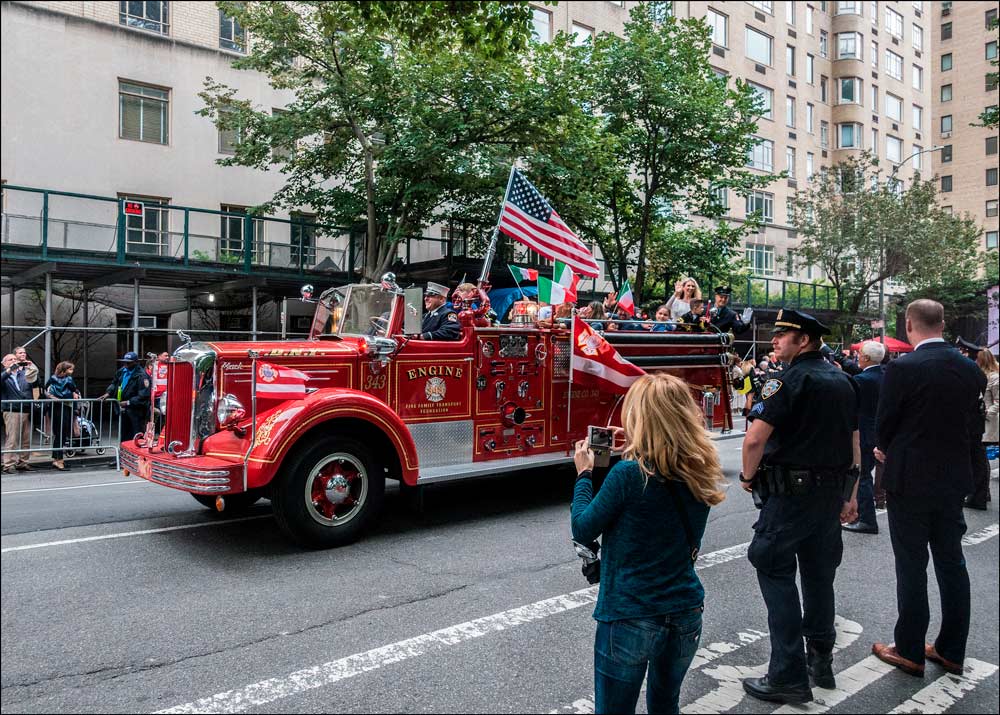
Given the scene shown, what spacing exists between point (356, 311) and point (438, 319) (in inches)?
30.8

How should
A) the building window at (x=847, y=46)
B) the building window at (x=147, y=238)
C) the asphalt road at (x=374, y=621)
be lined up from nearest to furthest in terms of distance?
the building window at (x=847, y=46), the asphalt road at (x=374, y=621), the building window at (x=147, y=238)

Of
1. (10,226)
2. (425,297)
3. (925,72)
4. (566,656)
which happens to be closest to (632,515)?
(566,656)

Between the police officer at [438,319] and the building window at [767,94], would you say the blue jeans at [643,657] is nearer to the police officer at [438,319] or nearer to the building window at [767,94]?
the building window at [767,94]

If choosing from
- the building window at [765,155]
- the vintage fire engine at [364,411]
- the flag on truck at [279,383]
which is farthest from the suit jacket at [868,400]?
the flag on truck at [279,383]

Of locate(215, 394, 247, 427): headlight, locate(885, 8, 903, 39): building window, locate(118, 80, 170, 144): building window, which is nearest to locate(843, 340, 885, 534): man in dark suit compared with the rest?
locate(885, 8, 903, 39): building window

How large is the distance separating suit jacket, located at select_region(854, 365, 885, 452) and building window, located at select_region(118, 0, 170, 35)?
4701 millimetres

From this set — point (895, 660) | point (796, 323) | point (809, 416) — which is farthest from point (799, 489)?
point (895, 660)

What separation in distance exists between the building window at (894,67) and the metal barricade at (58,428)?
1086 centimetres

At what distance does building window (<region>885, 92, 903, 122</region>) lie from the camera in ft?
10.6

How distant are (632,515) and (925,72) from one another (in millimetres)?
2284

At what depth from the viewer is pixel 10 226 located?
13.1 feet

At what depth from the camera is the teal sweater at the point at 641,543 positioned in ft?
7.95

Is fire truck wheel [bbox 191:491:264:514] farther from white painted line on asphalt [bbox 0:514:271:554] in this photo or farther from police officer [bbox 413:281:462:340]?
police officer [bbox 413:281:462:340]

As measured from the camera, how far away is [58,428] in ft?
37.7
